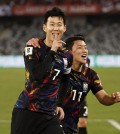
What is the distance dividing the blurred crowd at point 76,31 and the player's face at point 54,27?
4651cm

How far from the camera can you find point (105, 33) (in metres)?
53.3

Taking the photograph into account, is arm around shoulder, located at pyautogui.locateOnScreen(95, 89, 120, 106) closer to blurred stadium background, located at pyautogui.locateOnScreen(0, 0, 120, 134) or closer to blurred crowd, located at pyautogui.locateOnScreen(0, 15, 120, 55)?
blurred stadium background, located at pyautogui.locateOnScreen(0, 0, 120, 134)

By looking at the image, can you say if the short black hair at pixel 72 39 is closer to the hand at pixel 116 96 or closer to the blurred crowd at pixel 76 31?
the hand at pixel 116 96

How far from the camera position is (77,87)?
646 cm

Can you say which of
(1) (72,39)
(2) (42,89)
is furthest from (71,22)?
(2) (42,89)

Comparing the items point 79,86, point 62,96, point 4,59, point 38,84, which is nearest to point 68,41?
point 79,86

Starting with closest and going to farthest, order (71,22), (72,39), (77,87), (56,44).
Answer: (56,44) → (77,87) → (72,39) → (71,22)

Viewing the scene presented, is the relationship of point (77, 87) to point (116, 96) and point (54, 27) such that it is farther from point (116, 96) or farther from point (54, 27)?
point (54, 27)

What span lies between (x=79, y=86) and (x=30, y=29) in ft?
158

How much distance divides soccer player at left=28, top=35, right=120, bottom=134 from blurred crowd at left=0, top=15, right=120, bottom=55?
148 feet

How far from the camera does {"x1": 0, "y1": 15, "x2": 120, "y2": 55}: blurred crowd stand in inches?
2047

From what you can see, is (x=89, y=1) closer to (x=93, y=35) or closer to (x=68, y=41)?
(x=93, y=35)

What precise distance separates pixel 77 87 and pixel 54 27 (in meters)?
1.52

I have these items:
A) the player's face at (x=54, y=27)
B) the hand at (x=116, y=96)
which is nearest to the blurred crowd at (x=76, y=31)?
the hand at (x=116, y=96)
